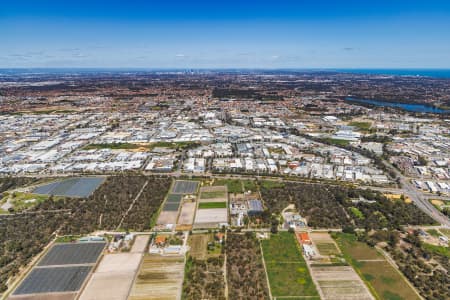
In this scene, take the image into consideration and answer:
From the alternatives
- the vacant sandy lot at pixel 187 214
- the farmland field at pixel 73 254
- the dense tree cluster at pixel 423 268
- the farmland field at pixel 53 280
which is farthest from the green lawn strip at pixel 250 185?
the farmland field at pixel 53 280

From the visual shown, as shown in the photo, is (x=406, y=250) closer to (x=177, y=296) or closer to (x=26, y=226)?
(x=177, y=296)

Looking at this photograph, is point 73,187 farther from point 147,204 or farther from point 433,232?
point 433,232

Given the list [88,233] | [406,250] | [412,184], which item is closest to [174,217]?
[88,233]

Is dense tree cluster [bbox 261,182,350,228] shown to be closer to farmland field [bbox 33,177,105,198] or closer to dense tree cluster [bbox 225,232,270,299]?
dense tree cluster [bbox 225,232,270,299]

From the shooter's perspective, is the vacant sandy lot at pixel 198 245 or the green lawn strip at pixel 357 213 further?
the green lawn strip at pixel 357 213

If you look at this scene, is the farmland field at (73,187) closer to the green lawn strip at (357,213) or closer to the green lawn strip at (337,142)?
the green lawn strip at (357,213)

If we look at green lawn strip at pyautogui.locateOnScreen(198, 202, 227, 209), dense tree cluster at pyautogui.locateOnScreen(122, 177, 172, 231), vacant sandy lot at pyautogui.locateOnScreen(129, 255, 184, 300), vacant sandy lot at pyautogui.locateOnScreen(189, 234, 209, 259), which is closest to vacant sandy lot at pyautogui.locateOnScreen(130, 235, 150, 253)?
vacant sandy lot at pyautogui.locateOnScreen(129, 255, 184, 300)
